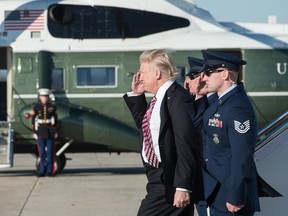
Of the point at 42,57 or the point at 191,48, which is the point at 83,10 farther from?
the point at 191,48

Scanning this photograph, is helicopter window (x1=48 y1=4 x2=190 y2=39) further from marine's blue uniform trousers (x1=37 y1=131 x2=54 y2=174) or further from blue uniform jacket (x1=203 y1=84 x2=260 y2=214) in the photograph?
blue uniform jacket (x1=203 y1=84 x2=260 y2=214)

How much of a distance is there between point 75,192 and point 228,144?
684 cm

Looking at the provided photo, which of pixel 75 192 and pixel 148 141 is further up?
pixel 148 141

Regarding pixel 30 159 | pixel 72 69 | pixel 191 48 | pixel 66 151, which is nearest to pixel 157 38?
pixel 191 48

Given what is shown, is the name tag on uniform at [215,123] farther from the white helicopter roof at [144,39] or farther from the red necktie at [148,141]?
the white helicopter roof at [144,39]

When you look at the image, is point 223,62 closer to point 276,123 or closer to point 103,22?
point 276,123

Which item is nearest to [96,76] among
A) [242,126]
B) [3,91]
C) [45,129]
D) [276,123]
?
[45,129]

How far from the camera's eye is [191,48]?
45.1 ft

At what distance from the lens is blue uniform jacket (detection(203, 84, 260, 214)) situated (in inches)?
189

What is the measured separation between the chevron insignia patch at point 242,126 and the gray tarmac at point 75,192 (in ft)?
16.1

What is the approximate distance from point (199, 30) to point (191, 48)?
43cm

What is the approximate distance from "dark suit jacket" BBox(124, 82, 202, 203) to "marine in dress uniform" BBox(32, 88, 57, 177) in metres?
8.36

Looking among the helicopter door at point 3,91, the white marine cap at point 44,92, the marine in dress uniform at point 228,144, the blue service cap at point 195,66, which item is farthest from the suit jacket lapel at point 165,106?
the helicopter door at point 3,91

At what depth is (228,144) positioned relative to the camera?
497 centimetres
